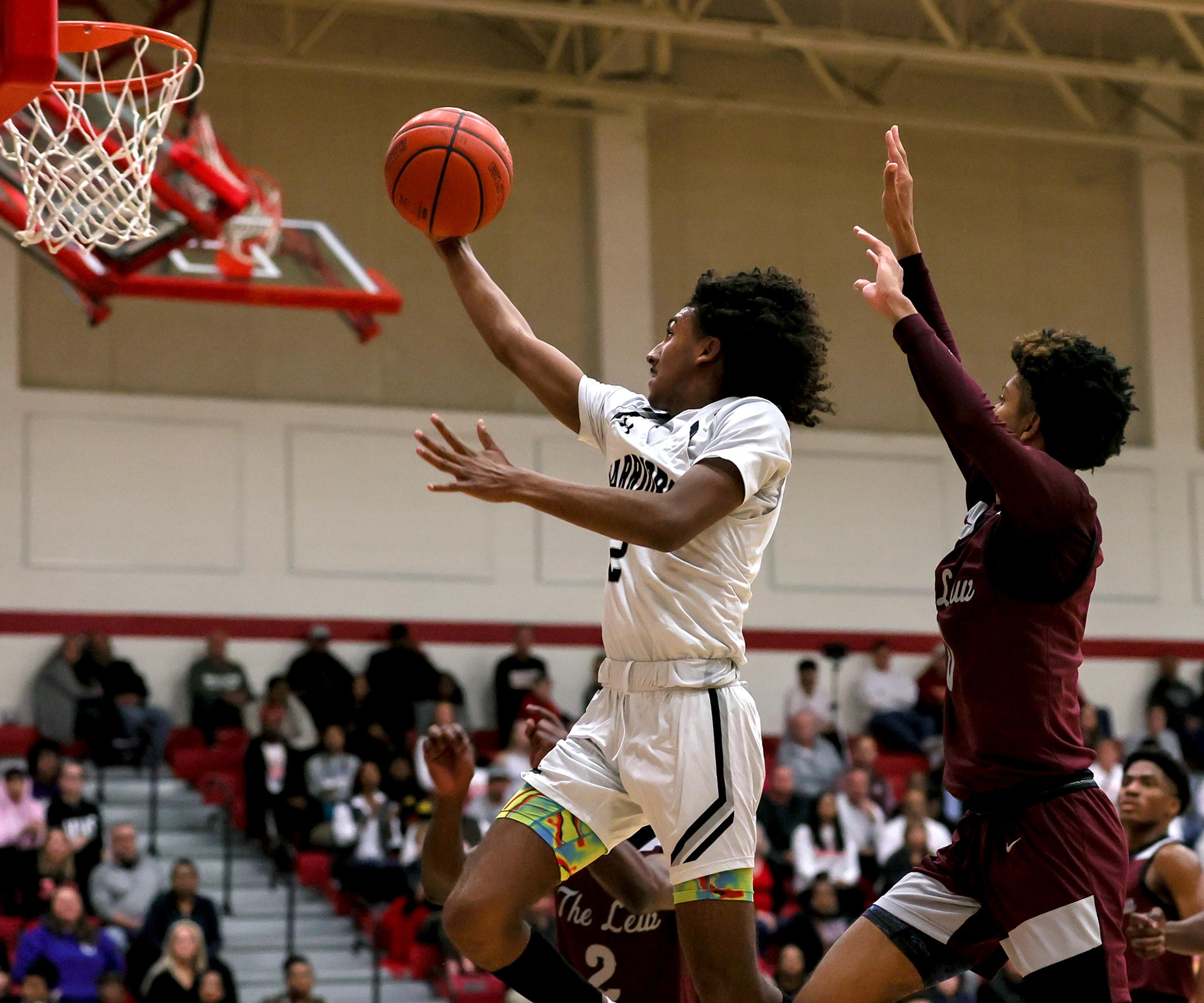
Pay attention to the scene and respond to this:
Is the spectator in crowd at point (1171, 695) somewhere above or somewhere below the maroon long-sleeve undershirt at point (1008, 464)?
below

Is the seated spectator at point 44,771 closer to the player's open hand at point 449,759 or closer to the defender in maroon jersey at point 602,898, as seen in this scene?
the defender in maroon jersey at point 602,898

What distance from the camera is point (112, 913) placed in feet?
41.2

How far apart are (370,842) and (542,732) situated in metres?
8.99

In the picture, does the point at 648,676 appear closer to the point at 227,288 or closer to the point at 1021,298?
the point at 227,288

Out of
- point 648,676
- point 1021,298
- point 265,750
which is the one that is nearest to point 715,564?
point 648,676

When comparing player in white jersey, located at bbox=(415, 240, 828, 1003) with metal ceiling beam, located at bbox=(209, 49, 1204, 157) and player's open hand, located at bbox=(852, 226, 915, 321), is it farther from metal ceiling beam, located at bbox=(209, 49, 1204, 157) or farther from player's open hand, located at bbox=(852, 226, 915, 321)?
metal ceiling beam, located at bbox=(209, 49, 1204, 157)

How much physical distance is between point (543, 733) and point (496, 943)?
92 centimetres

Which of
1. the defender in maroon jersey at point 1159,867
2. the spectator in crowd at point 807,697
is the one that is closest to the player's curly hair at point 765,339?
the defender in maroon jersey at point 1159,867

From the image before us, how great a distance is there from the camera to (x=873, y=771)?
1581 cm

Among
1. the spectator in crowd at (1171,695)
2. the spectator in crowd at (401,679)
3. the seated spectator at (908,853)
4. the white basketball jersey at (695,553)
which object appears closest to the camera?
the white basketball jersey at (695,553)

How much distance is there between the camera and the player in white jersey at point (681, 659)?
4.46 metres

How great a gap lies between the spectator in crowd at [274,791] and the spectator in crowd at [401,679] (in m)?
1.43

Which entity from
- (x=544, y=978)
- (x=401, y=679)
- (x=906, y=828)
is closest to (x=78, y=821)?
(x=401, y=679)

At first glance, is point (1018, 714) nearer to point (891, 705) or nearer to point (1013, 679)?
point (1013, 679)
